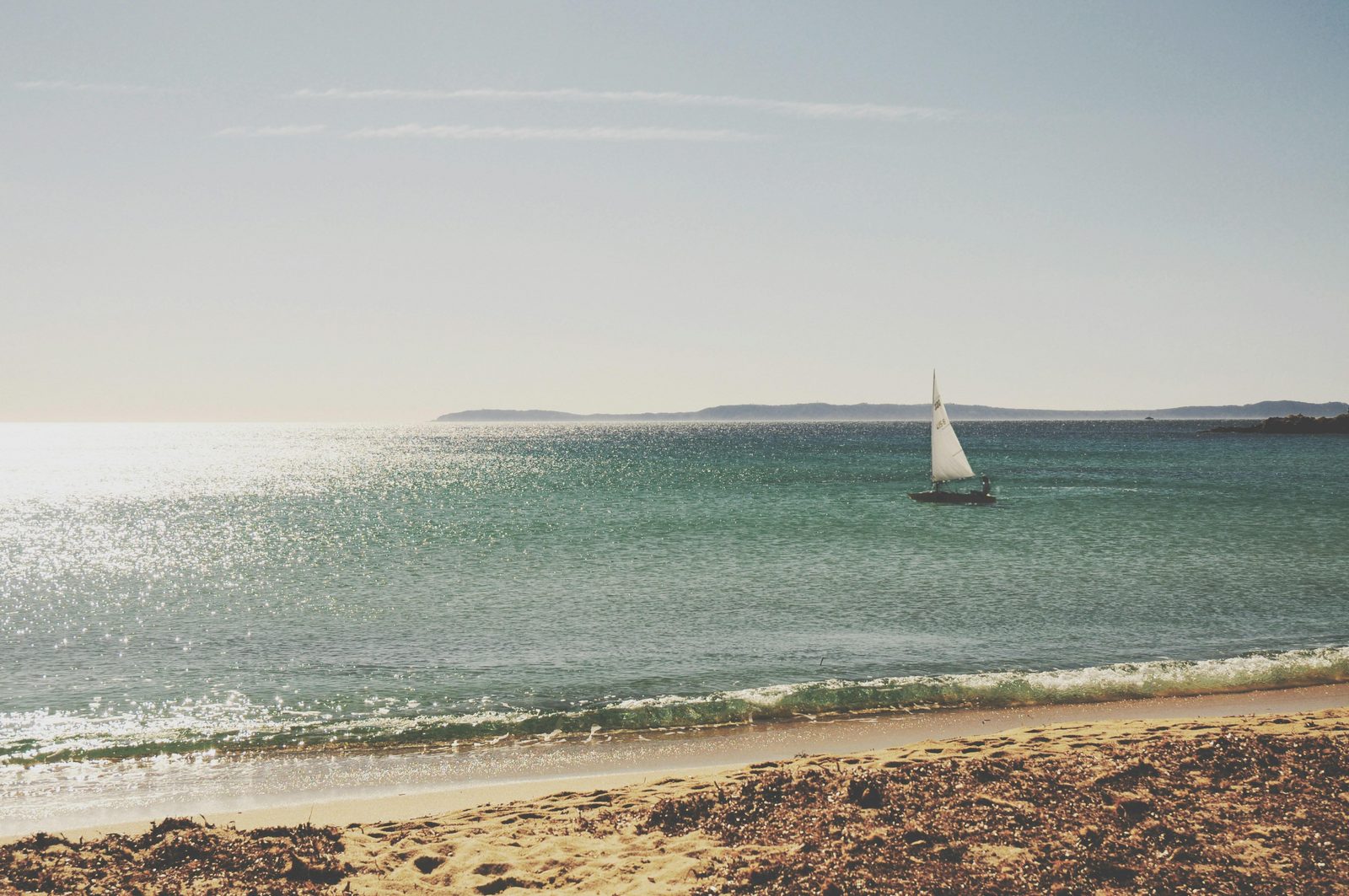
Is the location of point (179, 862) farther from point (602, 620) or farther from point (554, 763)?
point (602, 620)

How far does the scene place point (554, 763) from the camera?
14078mm

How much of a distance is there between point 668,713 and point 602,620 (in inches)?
364

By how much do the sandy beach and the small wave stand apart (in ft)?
11.6

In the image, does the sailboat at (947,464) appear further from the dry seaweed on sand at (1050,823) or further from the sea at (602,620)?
the dry seaweed on sand at (1050,823)

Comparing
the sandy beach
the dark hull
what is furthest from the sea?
the sandy beach

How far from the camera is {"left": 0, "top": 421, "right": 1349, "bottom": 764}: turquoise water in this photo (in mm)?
17344

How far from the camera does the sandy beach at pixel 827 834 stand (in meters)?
8.16

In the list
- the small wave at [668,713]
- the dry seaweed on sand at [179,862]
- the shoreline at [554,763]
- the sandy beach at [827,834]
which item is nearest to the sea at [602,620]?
the small wave at [668,713]

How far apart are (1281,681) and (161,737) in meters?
22.5

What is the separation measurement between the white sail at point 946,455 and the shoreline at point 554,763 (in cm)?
4126

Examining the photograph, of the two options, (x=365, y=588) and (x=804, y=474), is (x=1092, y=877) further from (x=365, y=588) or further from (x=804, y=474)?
(x=804, y=474)

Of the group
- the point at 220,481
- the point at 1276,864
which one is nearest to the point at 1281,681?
the point at 1276,864

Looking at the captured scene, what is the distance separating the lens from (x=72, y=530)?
54.0 metres

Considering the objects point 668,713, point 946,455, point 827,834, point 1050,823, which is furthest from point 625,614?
point 946,455
